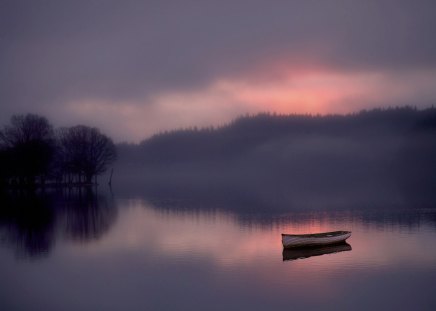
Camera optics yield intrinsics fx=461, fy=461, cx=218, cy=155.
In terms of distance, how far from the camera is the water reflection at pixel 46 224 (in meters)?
38.5

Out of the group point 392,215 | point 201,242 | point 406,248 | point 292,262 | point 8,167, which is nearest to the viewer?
point 292,262

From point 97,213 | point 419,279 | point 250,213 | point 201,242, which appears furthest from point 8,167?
point 419,279

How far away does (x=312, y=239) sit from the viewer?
116 feet

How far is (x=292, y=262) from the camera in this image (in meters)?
31.6

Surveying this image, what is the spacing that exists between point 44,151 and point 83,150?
16565 mm

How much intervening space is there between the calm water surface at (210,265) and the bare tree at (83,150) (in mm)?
64657

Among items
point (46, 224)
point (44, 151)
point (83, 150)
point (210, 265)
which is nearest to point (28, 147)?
point (44, 151)

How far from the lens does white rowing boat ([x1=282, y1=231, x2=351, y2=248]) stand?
34.5 metres

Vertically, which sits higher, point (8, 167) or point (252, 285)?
point (8, 167)

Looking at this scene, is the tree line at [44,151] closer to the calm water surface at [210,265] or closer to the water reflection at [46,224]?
the water reflection at [46,224]

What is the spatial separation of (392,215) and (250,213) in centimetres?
1734

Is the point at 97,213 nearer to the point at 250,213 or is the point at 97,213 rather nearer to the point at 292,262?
the point at 250,213

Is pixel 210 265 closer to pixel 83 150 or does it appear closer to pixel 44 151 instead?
pixel 44 151

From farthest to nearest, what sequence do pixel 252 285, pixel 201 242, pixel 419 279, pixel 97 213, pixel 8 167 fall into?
pixel 8 167 → pixel 97 213 → pixel 201 242 → pixel 419 279 → pixel 252 285
